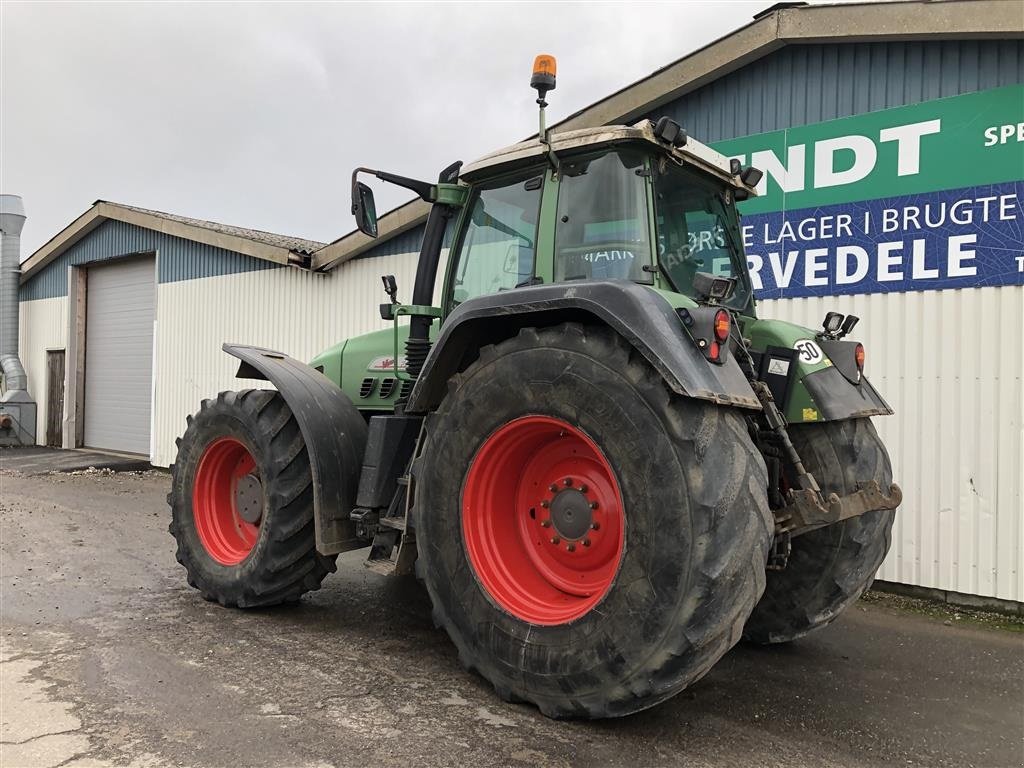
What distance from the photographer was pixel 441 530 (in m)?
3.45

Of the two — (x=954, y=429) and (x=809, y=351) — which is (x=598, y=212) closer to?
(x=809, y=351)

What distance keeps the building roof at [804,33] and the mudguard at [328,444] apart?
13.7ft

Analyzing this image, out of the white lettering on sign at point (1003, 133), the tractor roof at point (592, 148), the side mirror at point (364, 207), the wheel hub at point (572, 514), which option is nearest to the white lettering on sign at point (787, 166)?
the white lettering on sign at point (1003, 133)

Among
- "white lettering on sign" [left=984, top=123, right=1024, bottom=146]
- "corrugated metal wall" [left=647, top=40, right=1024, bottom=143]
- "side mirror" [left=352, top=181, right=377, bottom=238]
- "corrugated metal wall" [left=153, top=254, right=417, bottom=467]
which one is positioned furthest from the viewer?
"corrugated metal wall" [left=153, top=254, right=417, bottom=467]

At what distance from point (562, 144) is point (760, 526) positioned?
79.4 inches

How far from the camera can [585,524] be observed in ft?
10.6

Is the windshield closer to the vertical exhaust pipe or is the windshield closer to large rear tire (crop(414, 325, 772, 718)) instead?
large rear tire (crop(414, 325, 772, 718))

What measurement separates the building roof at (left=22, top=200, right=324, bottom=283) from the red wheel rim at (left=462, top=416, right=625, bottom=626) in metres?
7.71

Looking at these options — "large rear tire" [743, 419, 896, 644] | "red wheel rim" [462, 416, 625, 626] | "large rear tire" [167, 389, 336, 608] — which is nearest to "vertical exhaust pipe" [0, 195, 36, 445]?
"large rear tire" [167, 389, 336, 608]

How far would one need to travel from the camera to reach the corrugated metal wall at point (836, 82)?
5.50 m

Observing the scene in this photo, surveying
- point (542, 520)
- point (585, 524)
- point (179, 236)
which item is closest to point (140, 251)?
point (179, 236)

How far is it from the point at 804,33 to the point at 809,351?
353 cm

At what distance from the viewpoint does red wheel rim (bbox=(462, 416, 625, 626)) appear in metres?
3.21

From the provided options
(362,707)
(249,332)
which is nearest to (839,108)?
(362,707)
